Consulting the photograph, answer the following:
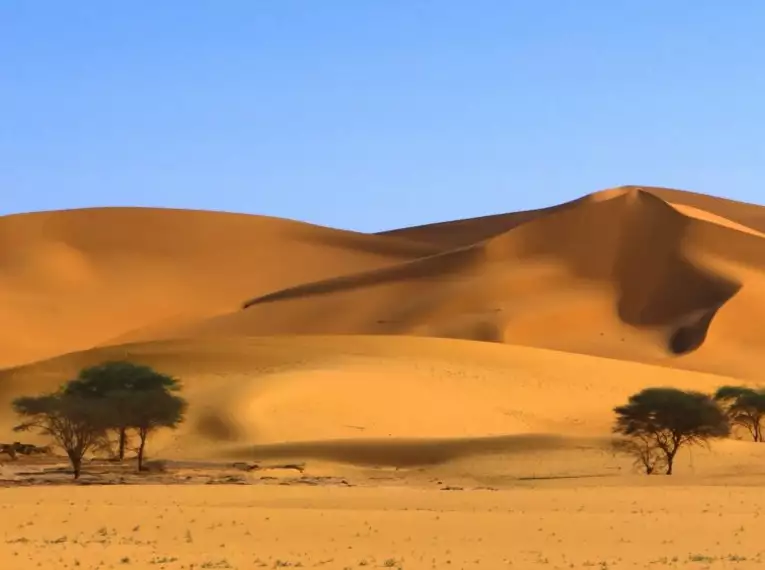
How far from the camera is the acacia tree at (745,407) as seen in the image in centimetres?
5691

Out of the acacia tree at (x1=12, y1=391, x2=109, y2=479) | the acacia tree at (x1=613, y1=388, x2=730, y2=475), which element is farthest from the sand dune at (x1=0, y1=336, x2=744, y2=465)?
the acacia tree at (x1=12, y1=391, x2=109, y2=479)

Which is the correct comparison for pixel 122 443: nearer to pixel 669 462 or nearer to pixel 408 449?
pixel 408 449

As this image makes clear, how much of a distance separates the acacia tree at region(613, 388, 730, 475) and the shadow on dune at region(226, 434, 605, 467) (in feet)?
6.77

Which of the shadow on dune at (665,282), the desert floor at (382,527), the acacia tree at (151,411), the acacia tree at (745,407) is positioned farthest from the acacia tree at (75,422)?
the shadow on dune at (665,282)

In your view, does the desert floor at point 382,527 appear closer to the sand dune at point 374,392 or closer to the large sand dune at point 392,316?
the sand dune at point 374,392

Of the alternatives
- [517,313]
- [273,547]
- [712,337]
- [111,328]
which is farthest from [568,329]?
[273,547]

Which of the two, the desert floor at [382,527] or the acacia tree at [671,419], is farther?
the acacia tree at [671,419]

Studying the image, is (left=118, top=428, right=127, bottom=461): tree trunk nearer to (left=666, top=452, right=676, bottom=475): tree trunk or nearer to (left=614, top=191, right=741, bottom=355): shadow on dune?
(left=666, top=452, right=676, bottom=475): tree trunk

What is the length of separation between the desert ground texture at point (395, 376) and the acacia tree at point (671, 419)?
1.07 m

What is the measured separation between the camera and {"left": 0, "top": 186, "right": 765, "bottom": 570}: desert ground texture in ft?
75.8

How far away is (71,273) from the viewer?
408ft

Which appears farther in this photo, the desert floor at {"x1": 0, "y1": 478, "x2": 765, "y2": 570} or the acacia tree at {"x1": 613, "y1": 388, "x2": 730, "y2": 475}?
the acacia tree at {"x1": 613, "y1": 388, "x2": 730, "y2": 475}

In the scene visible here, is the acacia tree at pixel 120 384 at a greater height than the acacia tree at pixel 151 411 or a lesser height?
greater

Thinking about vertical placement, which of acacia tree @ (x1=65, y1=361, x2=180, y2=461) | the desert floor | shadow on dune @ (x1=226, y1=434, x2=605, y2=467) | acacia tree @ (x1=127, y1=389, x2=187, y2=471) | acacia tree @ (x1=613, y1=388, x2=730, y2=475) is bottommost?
the desert floor
